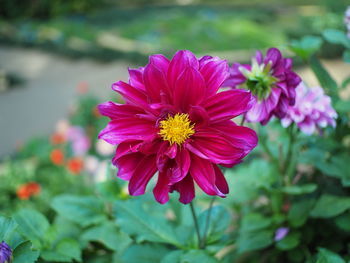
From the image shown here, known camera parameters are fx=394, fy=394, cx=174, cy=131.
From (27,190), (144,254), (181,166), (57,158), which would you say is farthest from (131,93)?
(57,158)

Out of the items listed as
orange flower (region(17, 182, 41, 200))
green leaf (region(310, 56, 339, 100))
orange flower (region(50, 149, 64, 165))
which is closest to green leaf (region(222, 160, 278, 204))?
green leaf (region(310, 56, 339, 100))

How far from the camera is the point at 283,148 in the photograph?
102 centimetres

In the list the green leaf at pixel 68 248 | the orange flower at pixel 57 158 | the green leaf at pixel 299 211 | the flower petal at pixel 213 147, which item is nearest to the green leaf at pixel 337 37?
the green leaf at pixel 299 211

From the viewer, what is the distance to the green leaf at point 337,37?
34.1 inches

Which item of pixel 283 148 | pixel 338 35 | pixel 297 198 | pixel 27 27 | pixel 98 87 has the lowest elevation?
pixel 297 198

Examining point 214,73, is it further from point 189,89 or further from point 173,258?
point 173,258

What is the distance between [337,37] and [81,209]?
71 cm

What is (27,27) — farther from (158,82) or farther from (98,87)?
(158,82)

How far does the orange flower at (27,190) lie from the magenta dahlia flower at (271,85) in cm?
142

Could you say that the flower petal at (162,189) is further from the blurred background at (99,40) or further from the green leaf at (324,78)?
the blurred background at (99,40)

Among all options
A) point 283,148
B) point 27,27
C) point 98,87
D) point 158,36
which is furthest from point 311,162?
point 27,27

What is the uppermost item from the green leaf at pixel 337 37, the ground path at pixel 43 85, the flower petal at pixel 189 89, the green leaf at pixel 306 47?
the ground path at pixel 43 85

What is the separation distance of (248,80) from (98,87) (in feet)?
13.0

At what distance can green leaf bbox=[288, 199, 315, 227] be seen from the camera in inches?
34.8
